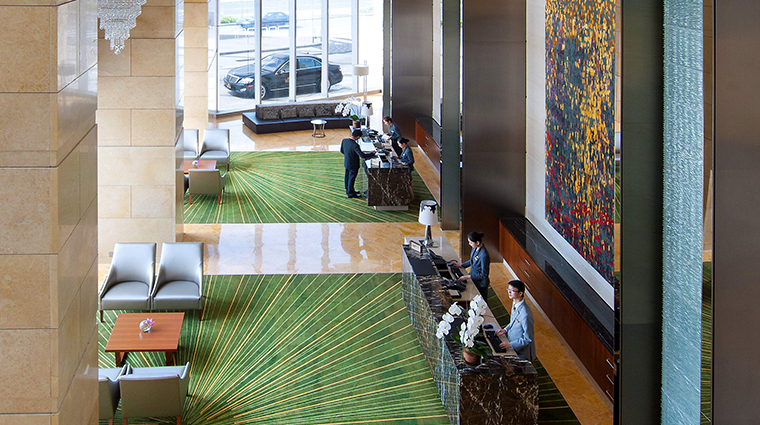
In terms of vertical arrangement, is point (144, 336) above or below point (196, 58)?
below

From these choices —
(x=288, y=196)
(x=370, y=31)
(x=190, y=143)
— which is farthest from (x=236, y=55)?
(x=288, y=196)

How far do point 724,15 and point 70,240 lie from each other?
366cm

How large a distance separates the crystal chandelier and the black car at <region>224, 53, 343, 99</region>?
14.1 m

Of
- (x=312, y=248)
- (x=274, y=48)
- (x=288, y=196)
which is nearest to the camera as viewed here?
(x=312, y=248)

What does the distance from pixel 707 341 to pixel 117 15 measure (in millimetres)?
7084

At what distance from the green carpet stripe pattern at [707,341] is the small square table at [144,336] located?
221 inches

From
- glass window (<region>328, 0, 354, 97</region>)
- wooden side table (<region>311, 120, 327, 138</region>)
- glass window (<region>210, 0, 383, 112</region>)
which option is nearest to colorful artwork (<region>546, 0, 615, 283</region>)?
wooden side table (<region>311, 120, 327, 138</region>)

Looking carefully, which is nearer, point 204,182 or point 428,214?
point 428,214

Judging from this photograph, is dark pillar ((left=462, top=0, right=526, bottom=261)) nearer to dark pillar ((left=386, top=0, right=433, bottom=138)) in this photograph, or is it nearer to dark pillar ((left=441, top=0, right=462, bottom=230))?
dark pillar ((left=441, top=0, right=462, bottom=230))

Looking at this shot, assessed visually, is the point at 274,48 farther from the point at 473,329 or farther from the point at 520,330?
the point at 473,329

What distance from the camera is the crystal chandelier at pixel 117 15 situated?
8.50 m

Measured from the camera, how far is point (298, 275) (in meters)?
10.9

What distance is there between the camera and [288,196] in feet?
48.8

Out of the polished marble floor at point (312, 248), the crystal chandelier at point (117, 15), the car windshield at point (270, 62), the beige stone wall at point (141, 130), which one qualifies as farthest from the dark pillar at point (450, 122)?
the car windshield at point (270, 62)
